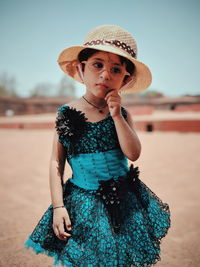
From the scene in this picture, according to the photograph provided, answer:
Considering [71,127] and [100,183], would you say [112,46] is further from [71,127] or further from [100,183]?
[100,183]

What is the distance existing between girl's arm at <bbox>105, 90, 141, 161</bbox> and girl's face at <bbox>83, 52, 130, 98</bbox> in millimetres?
59

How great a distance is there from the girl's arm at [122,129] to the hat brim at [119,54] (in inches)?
8.9

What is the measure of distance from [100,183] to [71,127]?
34 cm

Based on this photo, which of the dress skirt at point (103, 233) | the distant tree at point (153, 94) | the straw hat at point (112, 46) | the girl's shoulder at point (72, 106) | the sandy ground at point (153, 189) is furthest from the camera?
the distant tree at point (153, 94)

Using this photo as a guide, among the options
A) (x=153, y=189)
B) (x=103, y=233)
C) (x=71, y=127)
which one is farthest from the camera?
(x=153, y=189)

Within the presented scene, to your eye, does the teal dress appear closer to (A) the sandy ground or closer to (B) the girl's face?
(B) the girl's face

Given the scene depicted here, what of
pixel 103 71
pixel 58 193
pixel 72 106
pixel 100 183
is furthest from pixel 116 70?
A: pixel 58 193

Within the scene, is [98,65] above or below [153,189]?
above

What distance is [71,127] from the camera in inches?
48.6

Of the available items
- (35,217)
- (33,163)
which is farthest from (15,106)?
(35,217)

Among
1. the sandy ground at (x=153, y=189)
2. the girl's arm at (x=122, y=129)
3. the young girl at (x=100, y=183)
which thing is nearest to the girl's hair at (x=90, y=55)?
the young girl at (x=100, y=183)

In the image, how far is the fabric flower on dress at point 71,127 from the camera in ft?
4.05

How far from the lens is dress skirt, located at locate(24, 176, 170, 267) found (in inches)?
43.7

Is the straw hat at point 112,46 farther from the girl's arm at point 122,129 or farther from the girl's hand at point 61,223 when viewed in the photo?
the girl's hand at point 61,223
